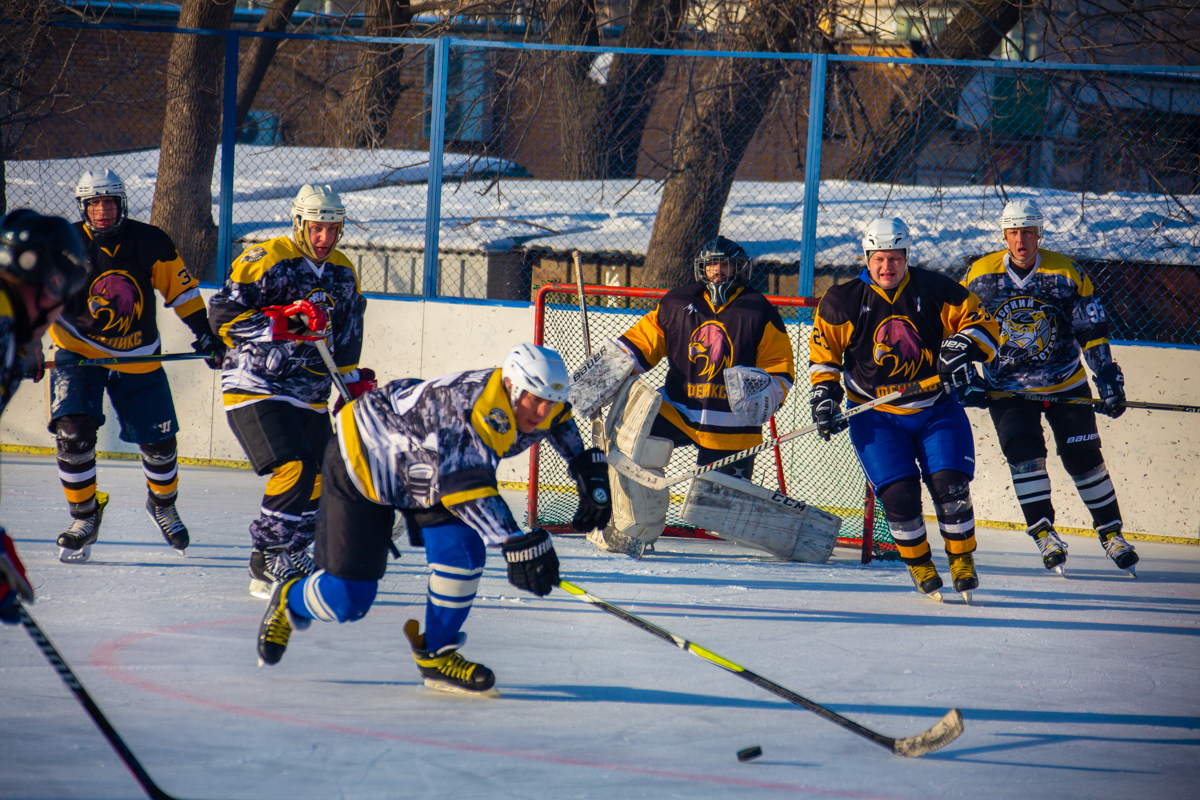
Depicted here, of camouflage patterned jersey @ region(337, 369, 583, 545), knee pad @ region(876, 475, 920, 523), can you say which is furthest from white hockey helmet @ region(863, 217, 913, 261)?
camouflage patterned jersey @ region(337, 369, 583, 545)

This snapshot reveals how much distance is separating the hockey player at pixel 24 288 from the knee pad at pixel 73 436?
7.49 ft

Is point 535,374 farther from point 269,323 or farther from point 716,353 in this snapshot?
point 716,353

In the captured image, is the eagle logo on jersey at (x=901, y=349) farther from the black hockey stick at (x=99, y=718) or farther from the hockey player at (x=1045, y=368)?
the black hockey stick at (x=99, y=718)

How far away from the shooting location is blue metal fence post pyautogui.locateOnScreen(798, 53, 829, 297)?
19.2 ft

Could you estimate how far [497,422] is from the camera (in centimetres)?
268

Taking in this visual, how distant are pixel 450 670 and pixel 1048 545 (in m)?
2.97

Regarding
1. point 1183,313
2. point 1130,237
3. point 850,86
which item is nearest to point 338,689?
point 850,86

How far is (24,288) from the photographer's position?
207cm

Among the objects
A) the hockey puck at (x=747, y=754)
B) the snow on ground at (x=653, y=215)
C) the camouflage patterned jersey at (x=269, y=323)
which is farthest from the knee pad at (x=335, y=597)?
the snow on ground at (x=653, y=215)

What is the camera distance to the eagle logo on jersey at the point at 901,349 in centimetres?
430

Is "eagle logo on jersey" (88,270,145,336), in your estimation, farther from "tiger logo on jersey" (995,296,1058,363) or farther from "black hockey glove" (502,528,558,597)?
"tiger logo on jersey" (995,296,1058,363)

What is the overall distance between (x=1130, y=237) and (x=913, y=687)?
278 inches

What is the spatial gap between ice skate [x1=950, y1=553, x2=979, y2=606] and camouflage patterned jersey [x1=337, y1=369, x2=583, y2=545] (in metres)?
2.04

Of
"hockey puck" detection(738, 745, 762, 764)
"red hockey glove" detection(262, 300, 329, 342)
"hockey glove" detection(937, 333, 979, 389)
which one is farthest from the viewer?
"hockey glove" detection(937, 333, 979, 389)
